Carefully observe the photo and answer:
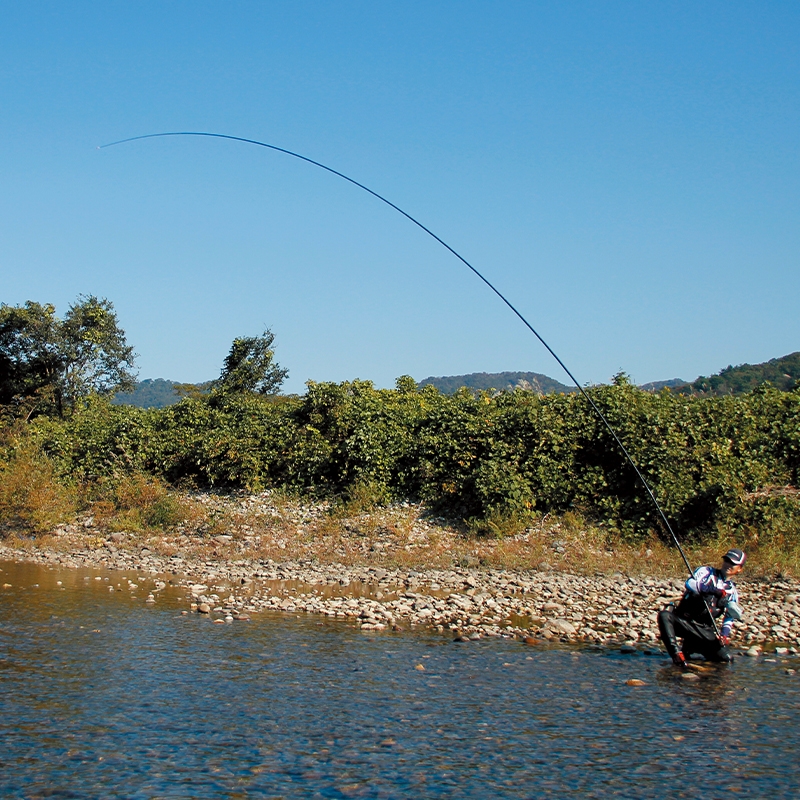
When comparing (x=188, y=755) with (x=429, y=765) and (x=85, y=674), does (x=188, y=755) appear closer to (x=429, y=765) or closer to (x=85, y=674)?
(x=429, y=765)

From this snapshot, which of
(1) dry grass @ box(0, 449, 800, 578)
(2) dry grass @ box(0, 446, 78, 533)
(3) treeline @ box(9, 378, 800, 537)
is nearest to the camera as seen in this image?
(1) dry grass @ box(0, 449, 800, 578)

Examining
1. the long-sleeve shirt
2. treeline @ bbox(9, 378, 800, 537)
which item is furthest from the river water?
treeline @ bbox(9, 378, 800, 537)

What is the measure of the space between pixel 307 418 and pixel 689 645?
1333cm

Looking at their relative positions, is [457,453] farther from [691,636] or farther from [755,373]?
[755,373]

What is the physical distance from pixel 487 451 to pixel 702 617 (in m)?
9.18

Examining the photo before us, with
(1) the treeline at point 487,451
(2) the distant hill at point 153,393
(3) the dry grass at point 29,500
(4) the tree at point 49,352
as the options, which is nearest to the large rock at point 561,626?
(1) the treeline at point 487,451

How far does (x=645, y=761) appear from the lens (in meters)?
6.85

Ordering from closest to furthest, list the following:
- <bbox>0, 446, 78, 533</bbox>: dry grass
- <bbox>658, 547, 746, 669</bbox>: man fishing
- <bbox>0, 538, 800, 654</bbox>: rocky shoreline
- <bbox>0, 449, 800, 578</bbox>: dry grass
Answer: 1. <bbox>658, 547, 746, 669</bbox>: man fishing
2. <bbox>0, 538, 800, 654</bbox>: rocky shoreline
3. <bbox>0, 449, 800, 578</bbox>: dry grass
4. <bbox>0, 446, 78, 533</bbox>: dry grass

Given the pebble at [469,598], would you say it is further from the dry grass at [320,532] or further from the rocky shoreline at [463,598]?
the dry grass at [320,532]

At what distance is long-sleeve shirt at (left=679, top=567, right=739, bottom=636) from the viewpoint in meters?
9.52

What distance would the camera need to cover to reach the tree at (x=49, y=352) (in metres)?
28.6

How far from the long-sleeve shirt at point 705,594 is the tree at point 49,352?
23.7 m

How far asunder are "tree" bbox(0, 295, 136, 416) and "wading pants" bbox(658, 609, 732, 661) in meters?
23.6

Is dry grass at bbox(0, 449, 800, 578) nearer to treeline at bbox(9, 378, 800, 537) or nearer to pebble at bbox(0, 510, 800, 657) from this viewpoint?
treeline at bbox(9, 378, 800, 537)
